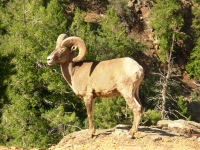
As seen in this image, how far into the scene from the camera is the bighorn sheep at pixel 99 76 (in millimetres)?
11250

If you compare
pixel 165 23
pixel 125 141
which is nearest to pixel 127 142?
pixel 125 141

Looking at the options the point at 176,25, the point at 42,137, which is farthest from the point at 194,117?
the point at 42,137

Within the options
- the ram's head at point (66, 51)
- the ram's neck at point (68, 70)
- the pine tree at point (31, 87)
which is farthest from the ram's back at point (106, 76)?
the pine tree at point (31, 87)

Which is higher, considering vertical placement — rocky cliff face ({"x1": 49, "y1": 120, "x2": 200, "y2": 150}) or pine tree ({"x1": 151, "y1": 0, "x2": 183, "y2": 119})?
pine tree ({"x1": 151, "y1": 0, "x2": 183, "y2": 119})

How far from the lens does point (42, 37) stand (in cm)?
3006

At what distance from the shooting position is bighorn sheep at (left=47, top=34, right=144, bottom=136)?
1125cm

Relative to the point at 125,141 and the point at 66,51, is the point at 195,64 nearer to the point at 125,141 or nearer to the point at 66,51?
the point at 66,51

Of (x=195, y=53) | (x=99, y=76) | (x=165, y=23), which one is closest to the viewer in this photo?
(x=99, y=76)

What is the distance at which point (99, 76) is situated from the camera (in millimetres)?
11680

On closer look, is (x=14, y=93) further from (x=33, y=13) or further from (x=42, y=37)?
(x=33, y=13)

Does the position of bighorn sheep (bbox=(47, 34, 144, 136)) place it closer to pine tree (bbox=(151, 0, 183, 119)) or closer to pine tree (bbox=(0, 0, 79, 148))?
pine tree (bbox=(0, 0, 79, 148))

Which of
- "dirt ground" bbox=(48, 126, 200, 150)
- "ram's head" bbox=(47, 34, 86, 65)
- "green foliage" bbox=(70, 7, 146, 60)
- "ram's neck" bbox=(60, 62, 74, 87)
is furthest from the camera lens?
"green foliage" bbox=(70, 7, 146, 60)

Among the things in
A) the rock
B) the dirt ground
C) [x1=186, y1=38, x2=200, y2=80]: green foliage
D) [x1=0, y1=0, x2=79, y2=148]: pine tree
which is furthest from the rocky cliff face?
[x1=186, y1=38, x2=200, y2=80]: green foliage

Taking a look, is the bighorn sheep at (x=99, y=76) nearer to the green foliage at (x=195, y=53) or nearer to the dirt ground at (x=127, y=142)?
the dirt ground at (x=127, y=142)
